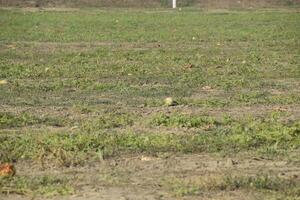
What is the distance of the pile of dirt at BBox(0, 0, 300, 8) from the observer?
2165 inches

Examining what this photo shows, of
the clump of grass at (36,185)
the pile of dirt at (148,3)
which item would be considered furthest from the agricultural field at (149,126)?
the pile of dirt at (148,3)

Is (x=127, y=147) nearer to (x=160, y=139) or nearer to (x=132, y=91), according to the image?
(x=160, y=139)

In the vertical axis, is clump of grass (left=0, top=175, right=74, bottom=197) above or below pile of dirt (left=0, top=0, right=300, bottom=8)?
above

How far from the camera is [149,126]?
812 centimetres

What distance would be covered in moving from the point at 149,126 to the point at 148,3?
5001cm

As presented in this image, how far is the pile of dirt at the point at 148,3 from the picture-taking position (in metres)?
55.0

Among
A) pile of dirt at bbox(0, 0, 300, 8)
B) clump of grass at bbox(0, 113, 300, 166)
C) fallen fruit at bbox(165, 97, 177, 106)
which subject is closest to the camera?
clump of grass at bbox(0, 113, 300, 166)

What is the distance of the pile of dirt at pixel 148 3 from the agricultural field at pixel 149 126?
3831 cm

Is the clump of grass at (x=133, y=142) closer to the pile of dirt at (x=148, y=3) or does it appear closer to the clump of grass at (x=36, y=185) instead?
the clump of grass at (x=36, y=185)

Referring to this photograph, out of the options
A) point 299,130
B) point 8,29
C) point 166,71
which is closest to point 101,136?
point 299,130

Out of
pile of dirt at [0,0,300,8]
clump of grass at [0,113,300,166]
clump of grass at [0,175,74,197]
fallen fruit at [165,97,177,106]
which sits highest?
clump of grass at [0,175,74,197]

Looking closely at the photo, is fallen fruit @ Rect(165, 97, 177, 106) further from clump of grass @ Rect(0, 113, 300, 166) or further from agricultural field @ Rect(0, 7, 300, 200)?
clump of grass @ Rect(0, 113, 300, 166)

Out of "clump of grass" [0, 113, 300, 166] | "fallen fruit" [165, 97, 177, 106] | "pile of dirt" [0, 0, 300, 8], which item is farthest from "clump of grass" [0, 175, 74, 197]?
"pile of dirt" [0, 0, 300, 8]

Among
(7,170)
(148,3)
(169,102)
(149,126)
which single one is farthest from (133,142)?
(148,3)
